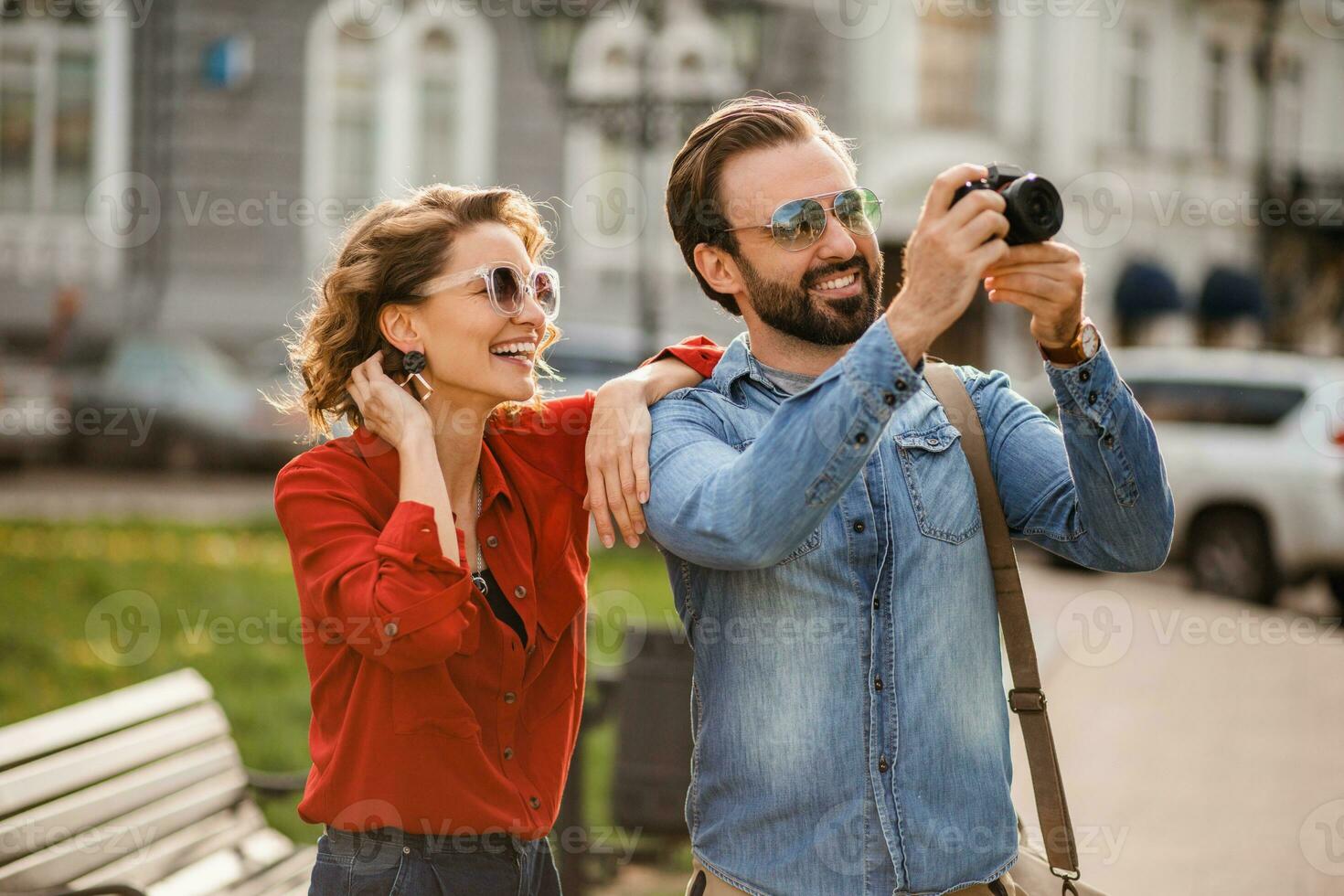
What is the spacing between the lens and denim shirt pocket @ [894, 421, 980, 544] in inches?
92.4

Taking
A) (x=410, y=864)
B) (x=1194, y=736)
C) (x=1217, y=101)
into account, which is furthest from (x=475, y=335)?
(x=1217, y=101)

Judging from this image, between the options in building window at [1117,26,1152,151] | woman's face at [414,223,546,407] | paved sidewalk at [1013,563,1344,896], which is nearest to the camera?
woman's face at [414,223,546,407]

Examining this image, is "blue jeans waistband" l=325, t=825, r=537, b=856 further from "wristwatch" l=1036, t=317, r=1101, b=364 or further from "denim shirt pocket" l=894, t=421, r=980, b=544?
"wristwatch" l=1036, t=317, r=1101, b=364

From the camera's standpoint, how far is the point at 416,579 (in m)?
2.37

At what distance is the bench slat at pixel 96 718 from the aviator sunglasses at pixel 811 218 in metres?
2.29

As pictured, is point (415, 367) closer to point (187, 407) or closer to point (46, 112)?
point (187, 407)

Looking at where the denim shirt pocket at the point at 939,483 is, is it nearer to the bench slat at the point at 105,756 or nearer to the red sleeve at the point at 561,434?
the red sleeve at the point at 561,434

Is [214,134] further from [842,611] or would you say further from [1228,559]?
[842,611]

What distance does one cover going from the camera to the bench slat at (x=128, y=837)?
10.8 ft

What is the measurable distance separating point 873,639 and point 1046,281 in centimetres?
62

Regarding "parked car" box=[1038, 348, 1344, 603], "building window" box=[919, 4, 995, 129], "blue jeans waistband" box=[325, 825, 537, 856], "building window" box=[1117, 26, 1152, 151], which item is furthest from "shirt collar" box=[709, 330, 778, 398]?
"building window" box=[1117, 26, 1152, 151]

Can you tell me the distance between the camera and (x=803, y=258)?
94.6 inches

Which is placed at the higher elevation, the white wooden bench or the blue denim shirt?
the blue denim shirt

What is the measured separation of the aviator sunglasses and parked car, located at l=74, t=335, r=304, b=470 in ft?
49.0
